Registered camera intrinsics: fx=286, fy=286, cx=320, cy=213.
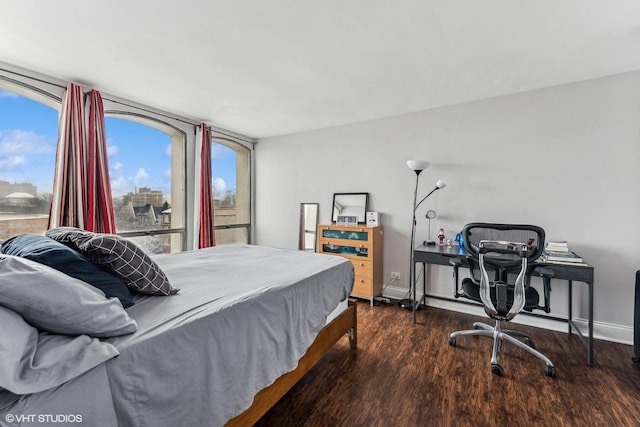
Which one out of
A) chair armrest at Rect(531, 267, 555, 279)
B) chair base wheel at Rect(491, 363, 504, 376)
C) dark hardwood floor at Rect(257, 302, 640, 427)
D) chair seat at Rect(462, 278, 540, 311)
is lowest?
dark hardwood floor at Rect(257, 302, 640, 427)

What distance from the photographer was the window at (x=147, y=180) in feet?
Result: 11.1

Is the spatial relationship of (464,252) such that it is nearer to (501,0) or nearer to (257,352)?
(501,0)

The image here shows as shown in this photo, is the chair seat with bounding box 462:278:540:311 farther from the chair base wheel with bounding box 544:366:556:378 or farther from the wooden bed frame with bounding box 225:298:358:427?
the wooden bed frame with bounding box 225:298:358:427

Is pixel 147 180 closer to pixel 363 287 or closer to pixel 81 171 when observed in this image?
pixel 81 171

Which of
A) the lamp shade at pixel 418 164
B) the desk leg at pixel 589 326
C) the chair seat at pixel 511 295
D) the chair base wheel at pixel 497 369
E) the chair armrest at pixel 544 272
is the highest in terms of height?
the lamp shade at pixel 418 164

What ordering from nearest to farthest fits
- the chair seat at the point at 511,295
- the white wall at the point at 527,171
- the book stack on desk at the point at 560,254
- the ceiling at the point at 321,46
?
1. the ceiling at the point at 321,46
2. the chair seat at the point at 511,295
3. the book stack on desk at the point at 560,254
4. the white wall at the point at 527,171

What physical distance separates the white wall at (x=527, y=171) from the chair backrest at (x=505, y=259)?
93 centimetres

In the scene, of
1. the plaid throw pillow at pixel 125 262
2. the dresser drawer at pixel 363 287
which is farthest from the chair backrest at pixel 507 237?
the plaid throw pillow at pixel 125 262

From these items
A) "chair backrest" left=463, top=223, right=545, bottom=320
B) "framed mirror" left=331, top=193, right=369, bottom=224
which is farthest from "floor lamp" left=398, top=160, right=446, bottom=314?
"chair backrest" left=463, top=223, right=545, bottom=320

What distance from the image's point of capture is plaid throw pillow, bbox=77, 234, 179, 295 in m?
1.28

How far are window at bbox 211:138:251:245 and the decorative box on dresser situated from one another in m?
1.83

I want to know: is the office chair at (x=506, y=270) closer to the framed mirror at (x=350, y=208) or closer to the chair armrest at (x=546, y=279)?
the chair armrest at (x=546, y=279)

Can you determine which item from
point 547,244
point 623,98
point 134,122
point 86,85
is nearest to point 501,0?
point 623,98

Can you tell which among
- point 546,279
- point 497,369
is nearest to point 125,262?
point 497,369
